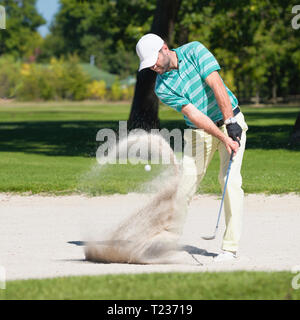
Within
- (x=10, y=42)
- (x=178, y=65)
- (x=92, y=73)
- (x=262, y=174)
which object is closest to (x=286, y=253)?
(x=178, y=65)

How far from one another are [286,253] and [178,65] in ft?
7.51

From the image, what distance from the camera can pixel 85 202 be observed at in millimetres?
10875

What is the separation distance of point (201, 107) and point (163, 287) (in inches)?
76.1

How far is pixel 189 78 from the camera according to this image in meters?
6.38

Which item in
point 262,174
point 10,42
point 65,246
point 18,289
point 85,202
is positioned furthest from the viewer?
point 10,42

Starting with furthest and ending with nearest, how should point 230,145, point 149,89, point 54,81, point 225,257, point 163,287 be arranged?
1. point 54,81
2. point 149,89
3. point 225,257
4. point 230,145
5. point 163,287

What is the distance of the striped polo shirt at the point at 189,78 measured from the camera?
20.6 feet

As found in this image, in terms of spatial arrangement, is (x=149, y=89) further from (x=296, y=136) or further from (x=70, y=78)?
(x=70, y=78)

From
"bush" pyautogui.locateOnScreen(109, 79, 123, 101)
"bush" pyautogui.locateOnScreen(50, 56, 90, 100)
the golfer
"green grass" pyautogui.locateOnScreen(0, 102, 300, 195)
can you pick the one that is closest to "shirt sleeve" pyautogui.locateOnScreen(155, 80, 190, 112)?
the golfer

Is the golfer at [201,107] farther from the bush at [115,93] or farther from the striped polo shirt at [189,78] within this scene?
the bush at [115,93]

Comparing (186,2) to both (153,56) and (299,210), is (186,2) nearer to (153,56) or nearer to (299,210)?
(299,210)

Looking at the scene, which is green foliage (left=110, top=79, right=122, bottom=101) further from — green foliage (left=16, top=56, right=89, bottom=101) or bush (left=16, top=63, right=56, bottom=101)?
bush (left=16, top=63, right=56, bottom=101)
